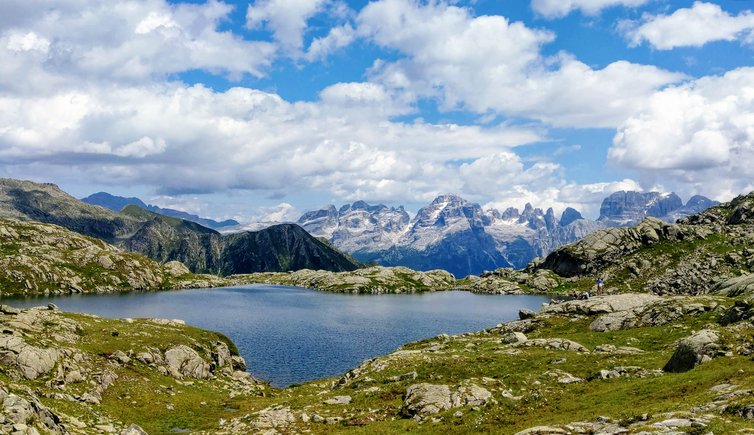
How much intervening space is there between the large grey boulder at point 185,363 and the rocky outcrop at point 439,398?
137ft

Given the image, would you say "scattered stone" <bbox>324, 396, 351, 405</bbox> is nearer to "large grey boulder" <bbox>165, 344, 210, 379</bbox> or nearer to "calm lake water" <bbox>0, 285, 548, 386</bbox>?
"large grey boulder" <bbox>165, 344, 210, 379</bbox>

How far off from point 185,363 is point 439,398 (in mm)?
46839

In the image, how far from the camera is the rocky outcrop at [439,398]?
40.0 m

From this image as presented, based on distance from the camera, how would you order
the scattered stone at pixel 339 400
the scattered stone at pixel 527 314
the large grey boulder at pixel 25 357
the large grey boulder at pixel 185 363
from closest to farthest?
1. the scattered stone at pixel 339 400
2. the large grey boulder at pixel 25 357
3. the large grey boulder at pixel 185 363
4. the scattered stone at pixel 527 314

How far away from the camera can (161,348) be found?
7275cm

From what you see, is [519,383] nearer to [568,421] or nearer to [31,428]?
[568,421]

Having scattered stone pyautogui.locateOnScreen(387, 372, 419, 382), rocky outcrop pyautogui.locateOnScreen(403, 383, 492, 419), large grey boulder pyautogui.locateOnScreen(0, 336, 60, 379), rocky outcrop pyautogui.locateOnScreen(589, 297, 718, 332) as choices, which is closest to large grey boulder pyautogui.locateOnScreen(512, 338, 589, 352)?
rocky outcrop pyautogui.locateOnScreen(589, 297, 718, 332)

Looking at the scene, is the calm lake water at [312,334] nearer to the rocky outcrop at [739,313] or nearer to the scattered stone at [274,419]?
the scattered stone at [274,419]

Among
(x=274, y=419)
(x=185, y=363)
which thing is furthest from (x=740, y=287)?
(x=185, y=363)

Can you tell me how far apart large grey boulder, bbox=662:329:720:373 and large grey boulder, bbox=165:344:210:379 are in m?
61.3

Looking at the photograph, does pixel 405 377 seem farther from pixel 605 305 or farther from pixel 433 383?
pixel 605 305

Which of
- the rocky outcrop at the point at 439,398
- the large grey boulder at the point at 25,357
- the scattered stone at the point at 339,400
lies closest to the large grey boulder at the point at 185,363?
the large grey boulder at the point at 25,357

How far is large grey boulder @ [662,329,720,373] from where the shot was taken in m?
41.1

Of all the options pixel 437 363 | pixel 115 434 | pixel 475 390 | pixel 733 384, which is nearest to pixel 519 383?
pixel 475 390
